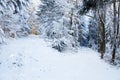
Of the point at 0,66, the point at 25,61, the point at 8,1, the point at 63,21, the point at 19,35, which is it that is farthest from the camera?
the point at 19,35

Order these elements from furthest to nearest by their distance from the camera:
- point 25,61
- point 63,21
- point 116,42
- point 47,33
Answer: point 47,33, point 63,21, point 116,42, point 25,61

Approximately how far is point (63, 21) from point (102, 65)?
1003 centimetres

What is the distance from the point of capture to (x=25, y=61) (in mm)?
17984

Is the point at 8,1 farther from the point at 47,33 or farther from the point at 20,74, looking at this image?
the point at 47,33

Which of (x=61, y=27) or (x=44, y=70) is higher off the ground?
(x=61, y=27)

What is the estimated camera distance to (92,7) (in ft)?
72.8

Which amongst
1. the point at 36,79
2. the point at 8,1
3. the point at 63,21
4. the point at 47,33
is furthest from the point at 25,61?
the point at 47,33

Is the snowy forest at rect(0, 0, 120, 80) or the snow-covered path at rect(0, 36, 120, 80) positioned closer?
the snow-covered path at rect(0, 36, 120, 80)

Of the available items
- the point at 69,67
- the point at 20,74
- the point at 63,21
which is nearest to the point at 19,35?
the point at 63,21

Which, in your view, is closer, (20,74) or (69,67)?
(20,74)

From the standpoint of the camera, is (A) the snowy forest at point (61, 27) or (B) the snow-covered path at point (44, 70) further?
(A) the snowy forest at point (61, 27)

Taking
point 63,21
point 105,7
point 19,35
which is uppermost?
point 105,7

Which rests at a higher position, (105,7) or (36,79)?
(105,7)

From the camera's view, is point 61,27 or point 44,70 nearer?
point 44,70
